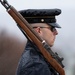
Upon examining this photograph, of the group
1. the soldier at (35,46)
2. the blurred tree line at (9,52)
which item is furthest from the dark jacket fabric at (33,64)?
the blurred tree line at (9,52)

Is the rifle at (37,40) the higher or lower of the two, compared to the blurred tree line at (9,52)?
higher

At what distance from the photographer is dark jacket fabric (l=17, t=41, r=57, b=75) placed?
1.01 m

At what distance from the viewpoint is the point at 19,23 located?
1057 mm

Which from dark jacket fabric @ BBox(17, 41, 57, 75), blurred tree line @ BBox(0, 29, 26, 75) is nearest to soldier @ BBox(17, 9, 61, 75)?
dark jacket fabric @ BBox(17, 41, 57, 75)

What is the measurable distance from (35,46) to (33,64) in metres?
0.08

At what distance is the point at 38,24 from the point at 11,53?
1065mm

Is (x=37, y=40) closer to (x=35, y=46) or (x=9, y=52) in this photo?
(x=35, y=46)

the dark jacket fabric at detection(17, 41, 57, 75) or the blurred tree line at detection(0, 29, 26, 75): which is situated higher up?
the dark jacket fabric at detection(17, 41, 57, 75)

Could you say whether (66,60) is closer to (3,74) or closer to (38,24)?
(3,74)

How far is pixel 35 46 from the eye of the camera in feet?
3.51

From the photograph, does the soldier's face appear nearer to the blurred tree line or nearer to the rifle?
the rifle

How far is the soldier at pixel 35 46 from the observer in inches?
40.0

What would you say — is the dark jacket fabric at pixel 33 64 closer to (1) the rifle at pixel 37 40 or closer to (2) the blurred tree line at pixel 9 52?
(1) the rifle at pixel 37 40

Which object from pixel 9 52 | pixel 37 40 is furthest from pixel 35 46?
pixel 9 52
